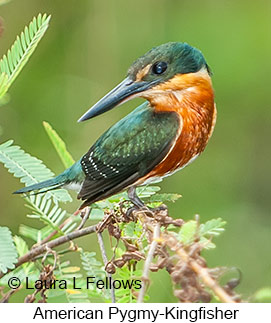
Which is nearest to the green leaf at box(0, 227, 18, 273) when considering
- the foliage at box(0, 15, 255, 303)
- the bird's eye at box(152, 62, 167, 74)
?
the foliage at box(0, 15, 255, 303)

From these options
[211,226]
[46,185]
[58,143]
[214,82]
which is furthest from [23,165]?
[214,82]

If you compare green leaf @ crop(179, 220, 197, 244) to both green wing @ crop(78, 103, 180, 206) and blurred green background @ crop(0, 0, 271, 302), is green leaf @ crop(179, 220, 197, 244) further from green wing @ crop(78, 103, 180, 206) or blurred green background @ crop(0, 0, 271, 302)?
blurred green background @ crop(0, 0, 271, 302)

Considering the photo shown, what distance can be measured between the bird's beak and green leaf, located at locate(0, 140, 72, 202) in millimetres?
245

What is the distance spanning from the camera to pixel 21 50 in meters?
1.60

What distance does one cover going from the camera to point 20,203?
11.7 feet

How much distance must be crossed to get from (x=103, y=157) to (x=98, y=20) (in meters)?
1.85

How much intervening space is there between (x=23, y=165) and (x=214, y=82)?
2359mm

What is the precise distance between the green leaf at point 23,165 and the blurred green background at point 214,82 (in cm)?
192

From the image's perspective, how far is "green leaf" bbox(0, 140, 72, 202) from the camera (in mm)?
1613

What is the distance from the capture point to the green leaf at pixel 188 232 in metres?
1.25

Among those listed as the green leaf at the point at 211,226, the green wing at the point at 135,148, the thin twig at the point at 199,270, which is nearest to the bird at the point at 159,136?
the green wing at the point at 135,148

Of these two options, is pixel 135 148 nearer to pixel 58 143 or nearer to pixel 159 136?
pixel 159 136

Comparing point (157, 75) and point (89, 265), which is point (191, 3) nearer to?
point (157, 75)

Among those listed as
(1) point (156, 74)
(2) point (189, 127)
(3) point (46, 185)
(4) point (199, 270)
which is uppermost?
(1) point (156, 74)
